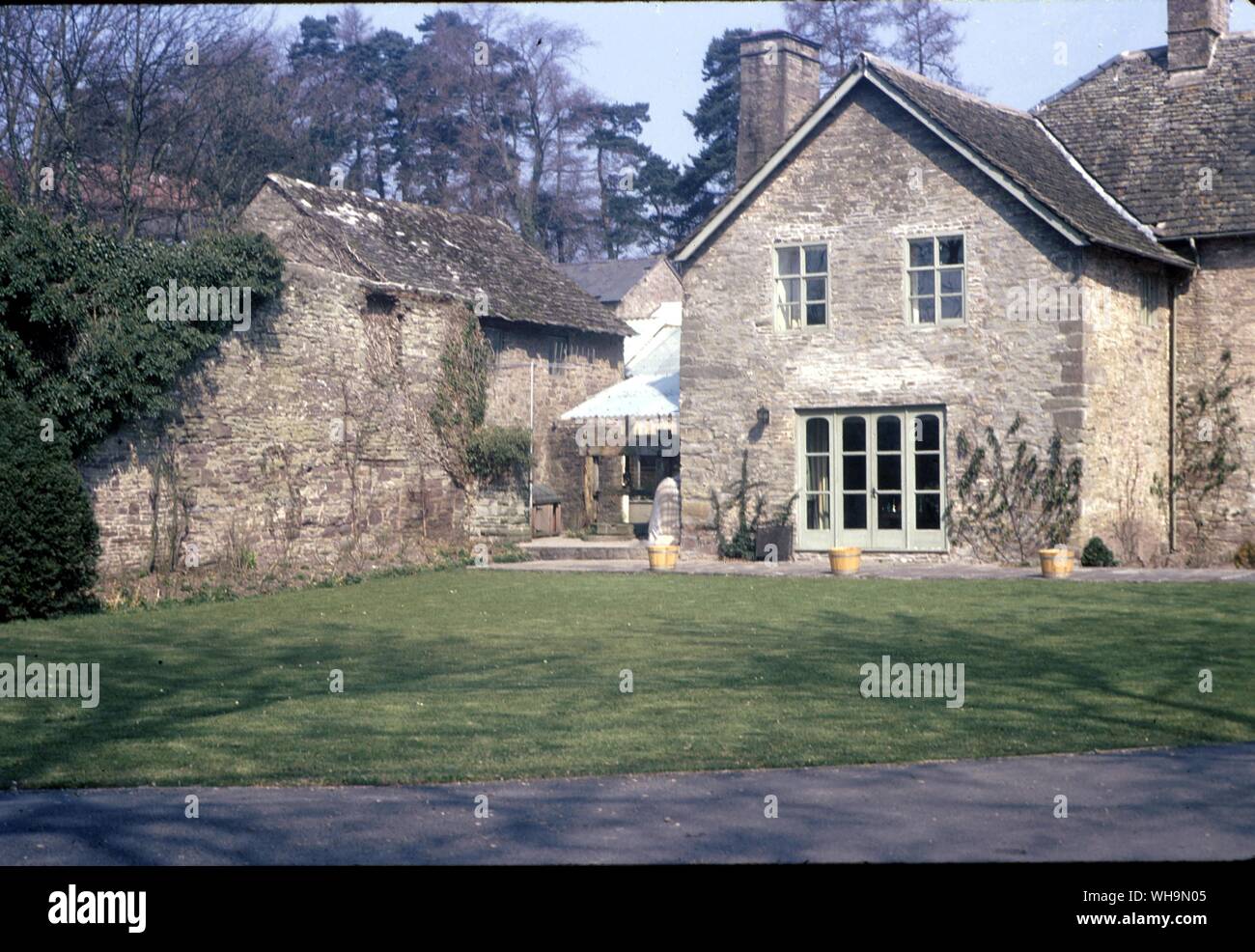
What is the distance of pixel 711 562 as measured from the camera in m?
26.4

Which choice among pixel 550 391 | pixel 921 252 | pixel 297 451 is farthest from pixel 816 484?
pixel 550 391

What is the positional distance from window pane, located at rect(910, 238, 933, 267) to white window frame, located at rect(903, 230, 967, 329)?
4 cm

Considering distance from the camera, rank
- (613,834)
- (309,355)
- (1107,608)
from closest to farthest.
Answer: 1. (613,834)
2. (1107,608)
3. (309,355)

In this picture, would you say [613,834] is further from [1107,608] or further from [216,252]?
[216,252]

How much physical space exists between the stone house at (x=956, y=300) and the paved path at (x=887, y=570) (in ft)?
2.65

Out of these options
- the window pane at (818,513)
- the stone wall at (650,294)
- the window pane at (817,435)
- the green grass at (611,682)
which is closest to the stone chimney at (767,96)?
the window pane at (817,435)

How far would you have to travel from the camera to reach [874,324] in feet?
84.6

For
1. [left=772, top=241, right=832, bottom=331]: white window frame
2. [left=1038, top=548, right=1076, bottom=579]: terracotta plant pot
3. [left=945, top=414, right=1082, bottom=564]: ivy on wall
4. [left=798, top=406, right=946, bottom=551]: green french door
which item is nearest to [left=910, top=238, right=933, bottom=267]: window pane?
[left=772, top=241, right=832, bottom=331]: white window frame

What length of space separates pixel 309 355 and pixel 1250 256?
51.6 feet

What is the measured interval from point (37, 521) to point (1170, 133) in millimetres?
20083

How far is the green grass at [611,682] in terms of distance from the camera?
9555mm

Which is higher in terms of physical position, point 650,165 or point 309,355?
point 650,165

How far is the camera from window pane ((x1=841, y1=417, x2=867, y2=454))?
2600 cm
